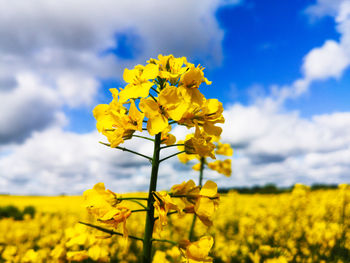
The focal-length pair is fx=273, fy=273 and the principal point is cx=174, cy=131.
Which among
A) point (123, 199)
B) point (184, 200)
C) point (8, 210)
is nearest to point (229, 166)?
point (184, 200)

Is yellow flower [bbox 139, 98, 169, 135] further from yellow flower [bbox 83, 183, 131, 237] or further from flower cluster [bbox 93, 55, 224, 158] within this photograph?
yellow flower [bbox 83, 183, 131, 237]

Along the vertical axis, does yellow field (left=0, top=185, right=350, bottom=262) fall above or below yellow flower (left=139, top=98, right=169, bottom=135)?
below

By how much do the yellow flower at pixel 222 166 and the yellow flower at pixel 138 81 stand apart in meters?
2.89

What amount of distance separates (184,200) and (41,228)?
23.8ft

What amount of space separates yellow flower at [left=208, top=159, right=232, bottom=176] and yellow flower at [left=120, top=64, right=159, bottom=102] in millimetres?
2891

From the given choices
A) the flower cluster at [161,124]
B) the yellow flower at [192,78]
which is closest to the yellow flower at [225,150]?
the flower cluster at [161,124]

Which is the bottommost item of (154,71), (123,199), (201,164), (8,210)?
(8,210)

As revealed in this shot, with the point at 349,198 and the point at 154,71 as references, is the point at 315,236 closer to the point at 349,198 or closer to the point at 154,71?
the point at 349,198

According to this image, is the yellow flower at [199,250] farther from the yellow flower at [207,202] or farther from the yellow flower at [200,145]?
the yellow flower at [200,145]

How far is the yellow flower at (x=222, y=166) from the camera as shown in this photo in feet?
15.2

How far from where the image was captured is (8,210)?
487 inches

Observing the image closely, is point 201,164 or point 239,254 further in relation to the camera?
point 239,254

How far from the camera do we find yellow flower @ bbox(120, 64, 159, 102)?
1.99 meters

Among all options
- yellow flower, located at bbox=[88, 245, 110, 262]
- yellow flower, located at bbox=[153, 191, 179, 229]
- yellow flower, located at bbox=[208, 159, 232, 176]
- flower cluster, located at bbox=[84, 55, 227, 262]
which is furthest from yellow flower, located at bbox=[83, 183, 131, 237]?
yellow flower, located at bbox=[208, 159, 232, 176]
